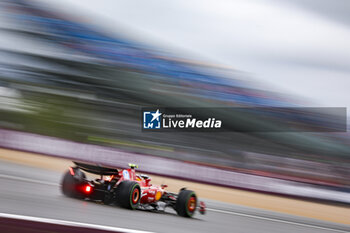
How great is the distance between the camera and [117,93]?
12.2m

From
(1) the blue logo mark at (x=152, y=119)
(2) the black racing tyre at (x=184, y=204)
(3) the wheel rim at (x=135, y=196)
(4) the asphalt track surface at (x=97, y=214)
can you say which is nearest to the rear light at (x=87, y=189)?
(4) the asphalt track surface at (x=97, y=214)

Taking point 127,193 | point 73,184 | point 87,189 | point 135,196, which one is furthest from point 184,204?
point 73,184

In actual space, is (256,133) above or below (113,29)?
below

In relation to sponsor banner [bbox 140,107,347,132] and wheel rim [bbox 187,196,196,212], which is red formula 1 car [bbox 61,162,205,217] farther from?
sponsor banner [bbox 140,107,347,132]

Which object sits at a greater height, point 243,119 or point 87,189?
point 243,119

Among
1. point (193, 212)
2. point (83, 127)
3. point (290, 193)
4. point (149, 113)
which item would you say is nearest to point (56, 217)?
point (193, 212)

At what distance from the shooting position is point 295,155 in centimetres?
1095

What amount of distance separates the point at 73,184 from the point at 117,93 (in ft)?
27.8

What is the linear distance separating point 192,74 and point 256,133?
8.24ft

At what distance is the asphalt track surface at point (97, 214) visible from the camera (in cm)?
315

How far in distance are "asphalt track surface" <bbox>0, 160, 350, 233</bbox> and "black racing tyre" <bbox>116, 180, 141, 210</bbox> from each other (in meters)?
0.06

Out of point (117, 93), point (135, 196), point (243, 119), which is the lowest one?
point (135, 196)

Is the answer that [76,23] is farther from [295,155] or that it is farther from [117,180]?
[117,180]

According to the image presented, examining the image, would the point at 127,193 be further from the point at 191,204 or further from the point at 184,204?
the point at 191,204
